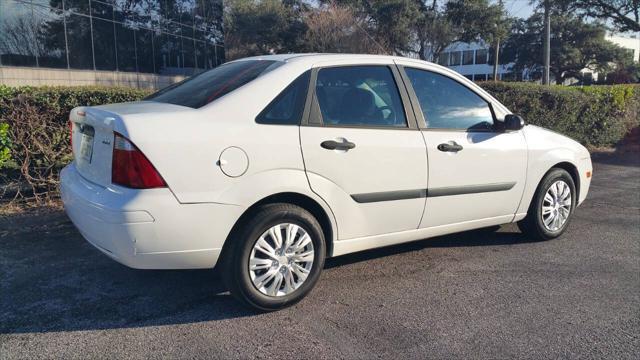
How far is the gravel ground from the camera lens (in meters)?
3.12

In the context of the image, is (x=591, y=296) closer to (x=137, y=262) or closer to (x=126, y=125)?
(x=137, y=262)

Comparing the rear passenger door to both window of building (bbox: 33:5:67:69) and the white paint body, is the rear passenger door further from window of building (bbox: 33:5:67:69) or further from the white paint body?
window of building (bbox: 33:5:67:69)

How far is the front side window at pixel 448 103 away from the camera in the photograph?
4285 mm

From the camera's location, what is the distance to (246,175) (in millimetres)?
3299

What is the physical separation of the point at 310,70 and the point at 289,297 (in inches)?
62.8

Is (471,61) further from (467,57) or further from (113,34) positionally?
(113,34)

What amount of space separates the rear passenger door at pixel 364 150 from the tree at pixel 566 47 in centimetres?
5254

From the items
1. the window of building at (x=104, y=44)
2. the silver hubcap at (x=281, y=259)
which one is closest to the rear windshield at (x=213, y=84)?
the silver hubcap at (x=281, y=259)

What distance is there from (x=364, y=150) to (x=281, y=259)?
0.97 metres

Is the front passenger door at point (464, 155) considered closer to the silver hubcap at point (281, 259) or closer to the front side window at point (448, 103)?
the front side window at point (448, 103)

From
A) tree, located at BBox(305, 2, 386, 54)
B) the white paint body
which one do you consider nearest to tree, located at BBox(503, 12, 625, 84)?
tree, located at BBox(305, 2, 386, 54)

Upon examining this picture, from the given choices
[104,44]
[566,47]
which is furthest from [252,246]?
[566,47]

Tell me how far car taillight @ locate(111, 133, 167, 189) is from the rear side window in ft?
2.46

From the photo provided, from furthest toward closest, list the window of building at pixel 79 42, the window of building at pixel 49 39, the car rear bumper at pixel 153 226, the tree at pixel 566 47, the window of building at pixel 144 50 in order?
the tree at pixel 566 47
the window of building at pixel 144 50
the window of building at pixel 79 42
the window of building at pixel 49 39
the car rear bumper at pixel 153 226
